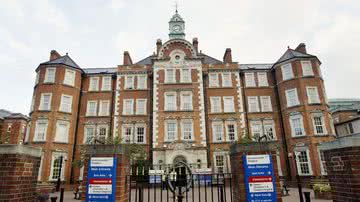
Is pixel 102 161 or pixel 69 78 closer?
pixel 102 161

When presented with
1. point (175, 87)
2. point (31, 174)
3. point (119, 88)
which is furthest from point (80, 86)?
point (31, 174)

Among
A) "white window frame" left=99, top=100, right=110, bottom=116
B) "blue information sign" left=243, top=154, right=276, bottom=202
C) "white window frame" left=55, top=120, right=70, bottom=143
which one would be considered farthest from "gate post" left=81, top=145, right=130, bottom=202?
"white window frame" left=99, top=100, right=110, bottom=116

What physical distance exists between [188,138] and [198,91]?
19.0 feet

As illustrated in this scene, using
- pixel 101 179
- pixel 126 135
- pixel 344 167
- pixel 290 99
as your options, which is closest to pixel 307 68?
pixel 290 99

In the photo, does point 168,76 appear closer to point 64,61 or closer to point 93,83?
point 93,83

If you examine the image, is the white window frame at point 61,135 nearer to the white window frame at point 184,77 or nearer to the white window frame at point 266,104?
the white window frame at point 184,77

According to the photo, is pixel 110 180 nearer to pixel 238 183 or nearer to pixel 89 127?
pixel 238 183

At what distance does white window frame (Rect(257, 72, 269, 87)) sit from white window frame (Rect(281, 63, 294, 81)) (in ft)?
7.71

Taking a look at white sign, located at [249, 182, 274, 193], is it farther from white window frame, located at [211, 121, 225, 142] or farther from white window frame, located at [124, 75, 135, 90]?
white window frame, located at [124, 75, 135, 90]

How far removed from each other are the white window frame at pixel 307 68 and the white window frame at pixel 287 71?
4.12 ft

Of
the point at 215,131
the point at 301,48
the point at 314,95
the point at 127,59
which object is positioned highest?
the point at 127,59

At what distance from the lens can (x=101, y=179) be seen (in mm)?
5043

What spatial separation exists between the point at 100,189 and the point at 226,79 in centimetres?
2415

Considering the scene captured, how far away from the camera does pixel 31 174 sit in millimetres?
4496
